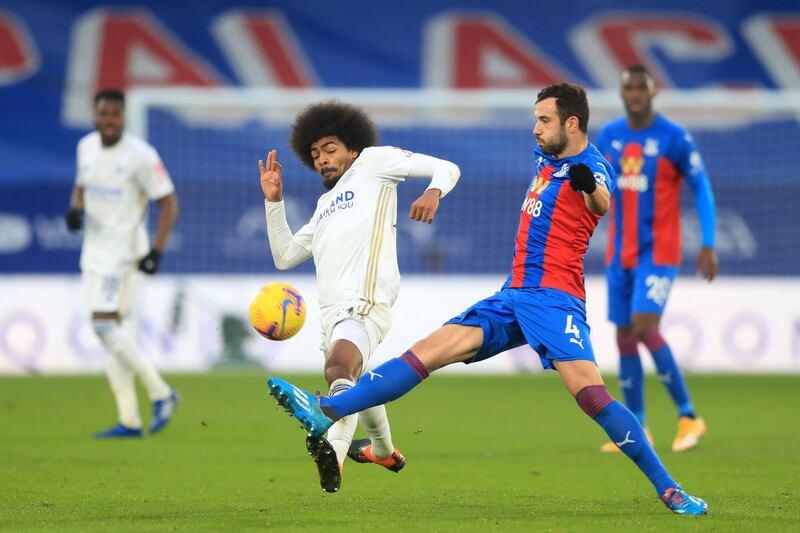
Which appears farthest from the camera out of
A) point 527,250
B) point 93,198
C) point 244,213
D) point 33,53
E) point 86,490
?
point 33,53

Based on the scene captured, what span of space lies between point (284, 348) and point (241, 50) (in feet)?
33.5

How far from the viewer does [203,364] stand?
15.7 m

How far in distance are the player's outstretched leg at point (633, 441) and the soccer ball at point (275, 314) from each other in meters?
1.49

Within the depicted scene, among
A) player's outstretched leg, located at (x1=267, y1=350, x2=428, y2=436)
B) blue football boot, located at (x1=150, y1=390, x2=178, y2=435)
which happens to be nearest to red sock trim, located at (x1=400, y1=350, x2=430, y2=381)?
player's outstretched leg, located at (x1=267, y1=350, x2=428, y2=436)

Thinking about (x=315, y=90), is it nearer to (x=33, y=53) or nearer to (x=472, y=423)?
(x=33, y=53)

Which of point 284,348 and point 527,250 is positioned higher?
point 527,250

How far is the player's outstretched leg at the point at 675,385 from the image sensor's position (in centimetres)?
942

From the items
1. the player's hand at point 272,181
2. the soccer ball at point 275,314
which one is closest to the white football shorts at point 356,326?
the soccer ball at point 275,314

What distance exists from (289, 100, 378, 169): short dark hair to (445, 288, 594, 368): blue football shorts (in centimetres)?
137

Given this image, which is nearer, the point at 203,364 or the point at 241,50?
the point at 203,364

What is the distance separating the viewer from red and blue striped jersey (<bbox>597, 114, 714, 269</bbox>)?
31.2 feet

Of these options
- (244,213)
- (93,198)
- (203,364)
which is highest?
(93,198)

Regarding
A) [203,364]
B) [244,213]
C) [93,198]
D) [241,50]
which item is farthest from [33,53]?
[93,198]

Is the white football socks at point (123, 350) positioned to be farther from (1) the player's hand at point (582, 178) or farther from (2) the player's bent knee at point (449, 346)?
(1) the player's hand at point (582, 178)
